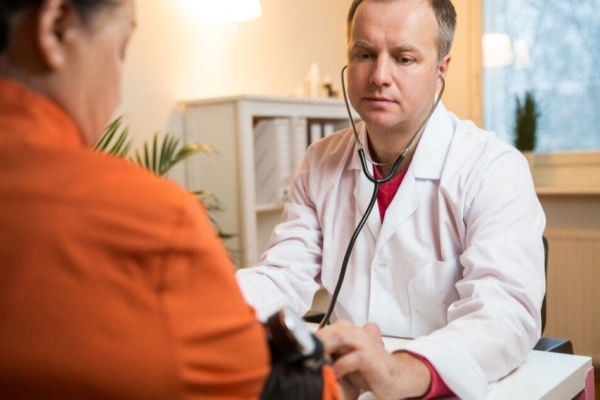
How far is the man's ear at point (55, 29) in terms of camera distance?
59cm

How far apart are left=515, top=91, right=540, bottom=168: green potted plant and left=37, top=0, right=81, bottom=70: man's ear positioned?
3.31 meters

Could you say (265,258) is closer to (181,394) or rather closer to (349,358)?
(349,358)

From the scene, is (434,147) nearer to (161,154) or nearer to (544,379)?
(544,379)

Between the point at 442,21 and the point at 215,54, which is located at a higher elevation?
the point at 215,54

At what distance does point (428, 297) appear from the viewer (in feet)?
4.75

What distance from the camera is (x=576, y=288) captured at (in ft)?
11.5

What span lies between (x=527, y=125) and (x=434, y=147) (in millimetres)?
2306

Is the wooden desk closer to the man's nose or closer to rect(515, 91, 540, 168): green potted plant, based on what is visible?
the man's nose

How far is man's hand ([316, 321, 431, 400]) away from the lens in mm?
989

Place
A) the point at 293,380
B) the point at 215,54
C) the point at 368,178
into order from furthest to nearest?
the point at 215,54 < the point at 368,178 < the point at 293,380

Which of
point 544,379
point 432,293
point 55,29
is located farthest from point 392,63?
point 55,29

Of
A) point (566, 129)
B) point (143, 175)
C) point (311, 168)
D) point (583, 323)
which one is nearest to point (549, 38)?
point (566, 129)

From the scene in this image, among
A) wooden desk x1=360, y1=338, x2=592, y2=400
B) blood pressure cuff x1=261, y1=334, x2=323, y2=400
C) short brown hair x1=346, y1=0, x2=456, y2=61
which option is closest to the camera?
blood pressure cuff x1=261, y1=334, x2=323, y2=400

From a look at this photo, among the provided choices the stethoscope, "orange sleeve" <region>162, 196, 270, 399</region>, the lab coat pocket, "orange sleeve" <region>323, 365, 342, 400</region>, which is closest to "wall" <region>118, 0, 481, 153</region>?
the stethoscope
